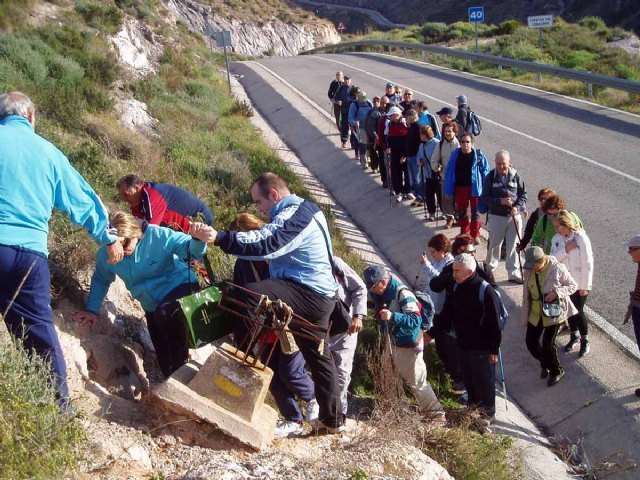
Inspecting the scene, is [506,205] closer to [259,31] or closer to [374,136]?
[374,136]

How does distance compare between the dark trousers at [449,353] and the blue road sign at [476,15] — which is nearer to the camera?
the dark trousers at [449,353]

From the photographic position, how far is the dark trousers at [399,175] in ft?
38.4

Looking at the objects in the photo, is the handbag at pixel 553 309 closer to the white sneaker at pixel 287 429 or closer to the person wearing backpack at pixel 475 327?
the person wearing backpack at pixel 475 327

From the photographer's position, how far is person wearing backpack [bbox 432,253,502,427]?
5.84m

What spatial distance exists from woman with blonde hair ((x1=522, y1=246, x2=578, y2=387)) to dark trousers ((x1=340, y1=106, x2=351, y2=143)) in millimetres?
9268

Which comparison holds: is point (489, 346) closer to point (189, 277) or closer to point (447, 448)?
point (447, 448)

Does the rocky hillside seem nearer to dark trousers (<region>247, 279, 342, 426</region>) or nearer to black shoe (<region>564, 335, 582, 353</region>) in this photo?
black shoe (<region>564, 335, 582, 353</region>)

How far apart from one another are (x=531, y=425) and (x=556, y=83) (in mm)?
18438

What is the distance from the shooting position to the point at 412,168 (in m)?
11.5

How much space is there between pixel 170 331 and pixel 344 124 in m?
11.2

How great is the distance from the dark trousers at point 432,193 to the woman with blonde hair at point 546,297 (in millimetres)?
4119

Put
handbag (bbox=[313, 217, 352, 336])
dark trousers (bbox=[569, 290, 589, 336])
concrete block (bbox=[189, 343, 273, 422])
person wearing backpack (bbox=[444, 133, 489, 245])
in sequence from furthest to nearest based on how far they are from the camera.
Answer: person wearing backpack (bbox=[444, 133, 489, 245]), dark trousers (bbox=[569, 290, 589, 336]), handbag (bbox=[313, 217, 352, 336]), concrete block (bbox=[189, 343, 273, 422])

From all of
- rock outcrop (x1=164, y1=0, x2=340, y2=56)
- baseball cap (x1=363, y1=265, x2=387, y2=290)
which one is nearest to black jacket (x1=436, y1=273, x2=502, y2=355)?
baseball cap (x1=363, y1=265, x2=387, y2=290)

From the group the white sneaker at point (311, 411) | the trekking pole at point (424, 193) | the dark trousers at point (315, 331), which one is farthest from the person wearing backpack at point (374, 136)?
the dark trousers at point (315, 331)
